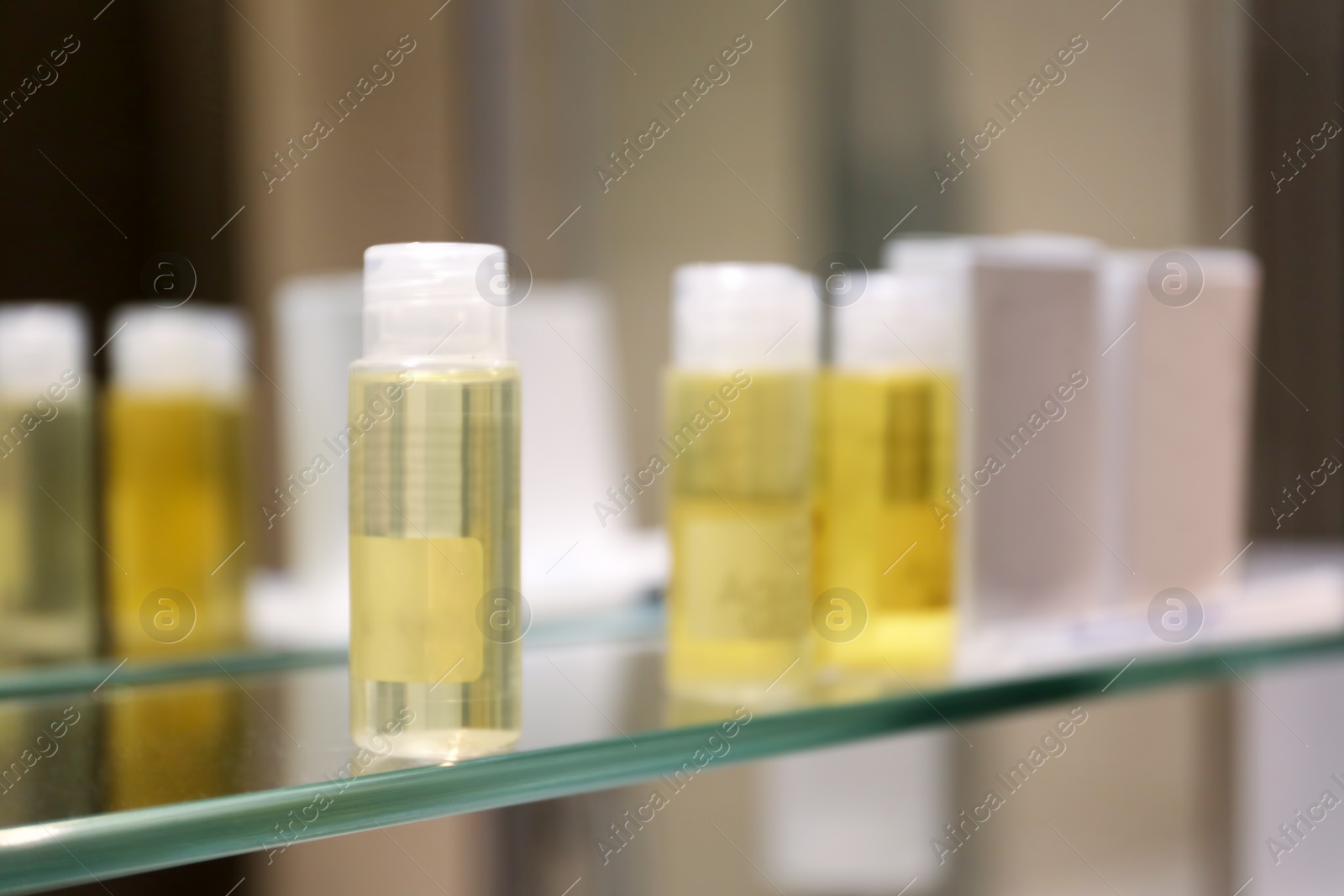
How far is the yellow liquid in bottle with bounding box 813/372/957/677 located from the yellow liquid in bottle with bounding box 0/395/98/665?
0.25 m

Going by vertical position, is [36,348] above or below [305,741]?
above

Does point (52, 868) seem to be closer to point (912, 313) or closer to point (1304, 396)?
point (912, 313)

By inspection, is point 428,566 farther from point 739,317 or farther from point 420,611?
point 739,317

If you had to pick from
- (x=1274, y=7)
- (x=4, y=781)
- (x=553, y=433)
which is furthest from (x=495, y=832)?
(x=1274, y=7)

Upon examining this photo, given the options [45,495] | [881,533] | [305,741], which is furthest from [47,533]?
[881,533]

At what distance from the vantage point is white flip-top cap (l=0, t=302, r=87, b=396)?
1.29 ft

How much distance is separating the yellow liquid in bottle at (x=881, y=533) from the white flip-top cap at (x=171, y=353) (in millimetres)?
227

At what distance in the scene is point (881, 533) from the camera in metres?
0.39

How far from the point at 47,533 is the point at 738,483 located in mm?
234

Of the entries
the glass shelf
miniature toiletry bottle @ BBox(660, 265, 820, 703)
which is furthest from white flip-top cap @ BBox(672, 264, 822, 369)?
the glass shelf

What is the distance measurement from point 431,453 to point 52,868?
12cm

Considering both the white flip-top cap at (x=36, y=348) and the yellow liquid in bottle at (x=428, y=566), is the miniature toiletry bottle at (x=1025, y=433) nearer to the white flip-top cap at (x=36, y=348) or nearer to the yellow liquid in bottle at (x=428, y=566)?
the yellow liquid in bottle at (x=428, y=566)

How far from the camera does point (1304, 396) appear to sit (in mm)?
547

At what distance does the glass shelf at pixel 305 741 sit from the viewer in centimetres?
24
